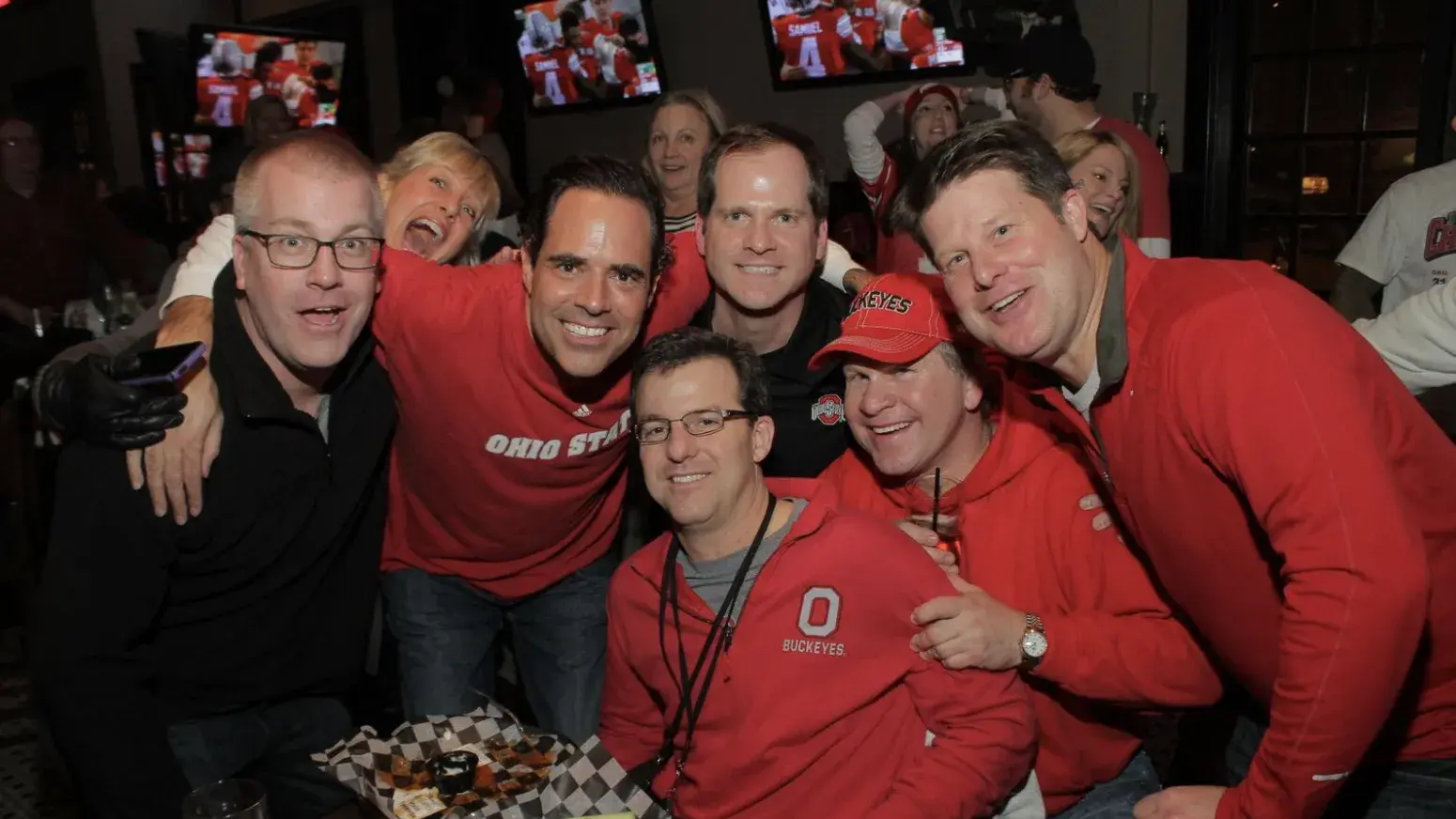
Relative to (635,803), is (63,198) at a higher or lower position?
higher

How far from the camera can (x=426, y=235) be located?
3193 millimetres

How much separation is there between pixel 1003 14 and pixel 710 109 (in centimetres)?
189

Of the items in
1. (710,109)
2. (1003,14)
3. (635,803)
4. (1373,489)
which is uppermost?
(1003,14)

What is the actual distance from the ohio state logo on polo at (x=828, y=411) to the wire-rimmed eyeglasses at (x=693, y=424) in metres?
0.59

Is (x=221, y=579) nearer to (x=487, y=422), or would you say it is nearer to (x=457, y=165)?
(x=487, y=422)

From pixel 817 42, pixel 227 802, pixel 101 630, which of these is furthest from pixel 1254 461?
pixel 817 42

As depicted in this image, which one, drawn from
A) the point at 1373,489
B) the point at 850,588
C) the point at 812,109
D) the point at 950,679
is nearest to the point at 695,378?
the point at 850,588

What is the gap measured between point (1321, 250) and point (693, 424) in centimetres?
487

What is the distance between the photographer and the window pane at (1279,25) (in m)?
5.34

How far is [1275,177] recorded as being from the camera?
5.52 metres

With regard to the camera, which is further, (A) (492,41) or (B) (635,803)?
(A) (492,41)

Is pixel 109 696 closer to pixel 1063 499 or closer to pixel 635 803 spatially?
pixel 635 803

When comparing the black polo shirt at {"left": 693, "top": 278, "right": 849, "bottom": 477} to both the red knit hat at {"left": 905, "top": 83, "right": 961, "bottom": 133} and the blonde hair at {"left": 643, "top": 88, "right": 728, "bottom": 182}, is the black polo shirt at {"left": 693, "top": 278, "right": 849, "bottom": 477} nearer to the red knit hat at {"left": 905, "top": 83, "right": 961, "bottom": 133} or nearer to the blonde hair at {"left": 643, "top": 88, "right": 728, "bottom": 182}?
the blonde hair at {"left": 643, "top": 88, "right": 728, "bottom": 182}

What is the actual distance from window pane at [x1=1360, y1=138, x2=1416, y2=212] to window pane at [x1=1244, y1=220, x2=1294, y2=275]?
38 cm
